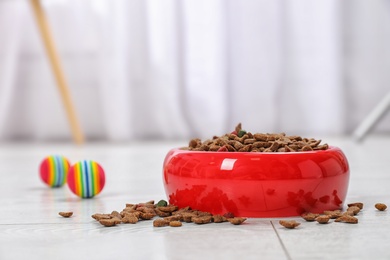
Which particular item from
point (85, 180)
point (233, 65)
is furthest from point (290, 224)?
point (233, 65)

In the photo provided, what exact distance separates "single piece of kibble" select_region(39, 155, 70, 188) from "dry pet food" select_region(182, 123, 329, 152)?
0.46 metres

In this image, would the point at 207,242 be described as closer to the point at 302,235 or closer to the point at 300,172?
the point at 302,235

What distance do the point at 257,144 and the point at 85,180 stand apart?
376mm

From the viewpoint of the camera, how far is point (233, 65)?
3025mm

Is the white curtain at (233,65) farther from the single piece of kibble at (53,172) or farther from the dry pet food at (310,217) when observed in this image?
the dry pet food at (310,217)

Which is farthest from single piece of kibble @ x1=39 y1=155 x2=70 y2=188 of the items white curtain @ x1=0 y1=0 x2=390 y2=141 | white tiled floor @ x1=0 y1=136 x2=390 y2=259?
white curtain @ x1=0 y1=0 x2=390 y2=141

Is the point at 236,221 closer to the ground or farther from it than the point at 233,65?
closer to the ground

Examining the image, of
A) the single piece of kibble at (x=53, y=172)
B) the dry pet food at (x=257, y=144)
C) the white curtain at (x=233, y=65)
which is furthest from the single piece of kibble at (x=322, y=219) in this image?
the white curtain at (x=233, y=65)

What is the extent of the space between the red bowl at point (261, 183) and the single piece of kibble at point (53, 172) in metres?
0.51

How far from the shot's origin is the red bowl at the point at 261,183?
0.98 m

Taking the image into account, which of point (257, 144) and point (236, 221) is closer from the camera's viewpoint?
point (236, 221)

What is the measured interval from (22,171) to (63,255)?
1104 millimetres

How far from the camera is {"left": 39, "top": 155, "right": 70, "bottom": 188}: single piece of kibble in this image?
1.45 metres

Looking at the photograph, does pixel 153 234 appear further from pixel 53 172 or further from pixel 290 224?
pixel 53 172
